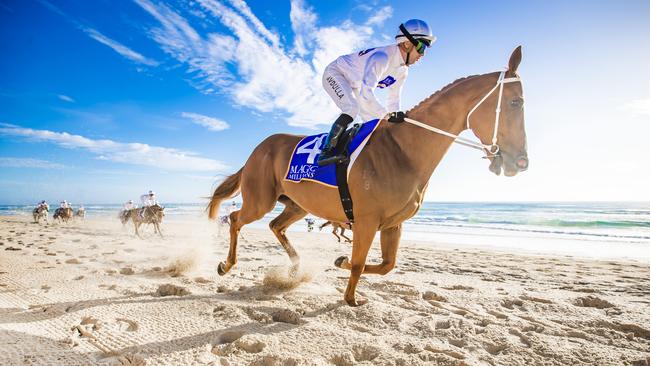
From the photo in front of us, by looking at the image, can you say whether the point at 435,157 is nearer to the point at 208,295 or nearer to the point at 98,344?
the point at 208,295

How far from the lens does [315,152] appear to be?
13.5 feet

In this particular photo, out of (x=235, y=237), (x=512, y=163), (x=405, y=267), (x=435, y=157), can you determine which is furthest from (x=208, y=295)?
(x=405, y=267)

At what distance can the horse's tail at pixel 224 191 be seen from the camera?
5.76m

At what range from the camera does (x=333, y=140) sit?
3736mm

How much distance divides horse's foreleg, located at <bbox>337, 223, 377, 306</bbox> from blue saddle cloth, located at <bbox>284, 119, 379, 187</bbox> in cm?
63

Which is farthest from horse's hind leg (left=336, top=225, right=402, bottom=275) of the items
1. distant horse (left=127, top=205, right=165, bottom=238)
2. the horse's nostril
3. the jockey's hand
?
distant horse (left=127, top=205, right=165, bottom=238)

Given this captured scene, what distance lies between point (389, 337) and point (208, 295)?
2334 mm

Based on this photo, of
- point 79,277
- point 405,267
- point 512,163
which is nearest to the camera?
point 512,163

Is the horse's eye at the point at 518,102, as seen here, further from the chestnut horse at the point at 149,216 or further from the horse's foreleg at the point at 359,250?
the chestnut horse at the point at 149,216

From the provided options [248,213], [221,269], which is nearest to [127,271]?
[221,269]

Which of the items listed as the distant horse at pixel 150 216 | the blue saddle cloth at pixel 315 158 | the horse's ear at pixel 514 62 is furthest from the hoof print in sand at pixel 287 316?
the distant horse at pixel 150 216

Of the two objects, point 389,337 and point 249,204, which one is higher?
point 249,204

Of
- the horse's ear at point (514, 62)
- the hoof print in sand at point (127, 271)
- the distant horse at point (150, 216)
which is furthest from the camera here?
the distant horse at point (150, 216)

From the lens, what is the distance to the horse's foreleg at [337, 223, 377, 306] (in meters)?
3.46
